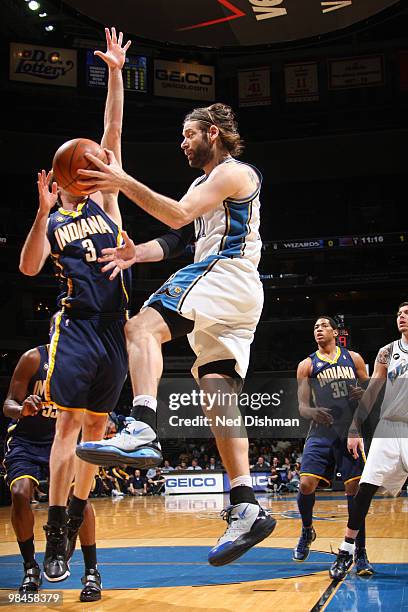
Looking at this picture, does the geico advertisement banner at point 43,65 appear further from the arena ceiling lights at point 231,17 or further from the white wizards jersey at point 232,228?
the white wizards jersey at point 232,228

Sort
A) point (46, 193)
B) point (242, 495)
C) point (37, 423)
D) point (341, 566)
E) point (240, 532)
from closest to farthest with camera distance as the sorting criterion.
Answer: point (240, 532) < point (242, 495) < point (46, 193) < point (37, 423) < point (341, 566)

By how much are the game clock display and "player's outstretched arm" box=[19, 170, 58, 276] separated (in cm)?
2111

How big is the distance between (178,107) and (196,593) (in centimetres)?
2375

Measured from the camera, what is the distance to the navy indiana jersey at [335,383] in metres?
7.42

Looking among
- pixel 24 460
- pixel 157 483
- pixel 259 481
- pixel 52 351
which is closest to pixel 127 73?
pixel 157 483

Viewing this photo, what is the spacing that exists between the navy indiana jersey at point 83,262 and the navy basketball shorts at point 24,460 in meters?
2.18

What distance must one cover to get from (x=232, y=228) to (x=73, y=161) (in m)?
0.87

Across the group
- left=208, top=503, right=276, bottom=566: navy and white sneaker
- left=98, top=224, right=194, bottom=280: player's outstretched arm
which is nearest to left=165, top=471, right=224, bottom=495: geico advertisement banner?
left=98, top=224, right=194, bottom=280: player's outstretched arm

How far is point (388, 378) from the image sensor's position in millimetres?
6414

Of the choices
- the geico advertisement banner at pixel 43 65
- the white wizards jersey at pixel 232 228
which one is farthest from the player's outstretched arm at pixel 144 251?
the geico advertisement banner at pixel 43 65

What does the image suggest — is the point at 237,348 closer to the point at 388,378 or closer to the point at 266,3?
the point at 388,378

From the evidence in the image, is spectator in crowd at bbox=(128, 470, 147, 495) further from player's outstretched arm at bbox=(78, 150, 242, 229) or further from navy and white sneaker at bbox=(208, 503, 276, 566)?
player's outstretched arm at bbox=(78, 150, 242, 229)

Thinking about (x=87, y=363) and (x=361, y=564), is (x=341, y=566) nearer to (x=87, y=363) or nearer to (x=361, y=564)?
(x=361, y=564)

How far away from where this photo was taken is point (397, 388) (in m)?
6.32
